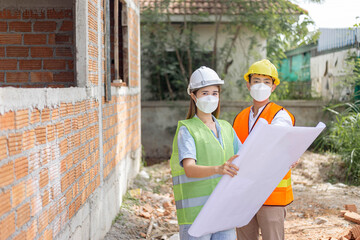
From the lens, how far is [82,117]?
161 inches

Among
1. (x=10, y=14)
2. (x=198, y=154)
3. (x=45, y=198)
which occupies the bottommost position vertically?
(x=45, y=198)

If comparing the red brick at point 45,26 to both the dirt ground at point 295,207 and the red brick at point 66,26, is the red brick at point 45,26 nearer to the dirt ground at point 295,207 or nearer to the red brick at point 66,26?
the red brick at point 66,26

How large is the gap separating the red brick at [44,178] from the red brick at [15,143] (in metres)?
0.43

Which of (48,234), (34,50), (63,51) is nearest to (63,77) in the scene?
(63,51)

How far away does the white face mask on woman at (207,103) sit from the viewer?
303 cm

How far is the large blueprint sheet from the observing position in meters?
2.70

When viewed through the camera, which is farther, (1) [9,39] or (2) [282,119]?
(1) [9,39]

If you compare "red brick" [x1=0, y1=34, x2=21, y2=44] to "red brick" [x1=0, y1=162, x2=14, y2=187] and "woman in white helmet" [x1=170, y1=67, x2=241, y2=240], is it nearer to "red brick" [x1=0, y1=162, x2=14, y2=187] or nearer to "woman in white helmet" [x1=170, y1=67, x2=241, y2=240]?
"woman in white helmet" [x1=170, y1=67, x2=241, y2=240]

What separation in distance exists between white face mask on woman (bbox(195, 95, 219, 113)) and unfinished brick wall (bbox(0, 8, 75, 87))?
2.42 meters

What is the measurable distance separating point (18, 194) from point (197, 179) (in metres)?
1.09

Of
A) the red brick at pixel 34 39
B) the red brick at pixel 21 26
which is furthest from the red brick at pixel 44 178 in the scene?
the red brick at pixel 21 26

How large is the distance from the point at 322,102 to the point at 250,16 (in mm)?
2973

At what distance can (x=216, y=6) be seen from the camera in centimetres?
1249

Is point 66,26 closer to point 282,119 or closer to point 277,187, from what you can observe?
point 282,119
